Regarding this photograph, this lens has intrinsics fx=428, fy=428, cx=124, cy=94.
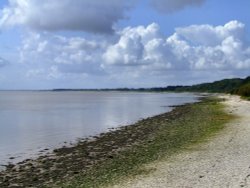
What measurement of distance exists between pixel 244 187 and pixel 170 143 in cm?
1560

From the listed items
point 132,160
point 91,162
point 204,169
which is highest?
point 204,169

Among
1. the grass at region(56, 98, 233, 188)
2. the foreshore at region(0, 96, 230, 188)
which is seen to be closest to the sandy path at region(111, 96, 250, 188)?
the grass at region(56, 98, 233, 188)

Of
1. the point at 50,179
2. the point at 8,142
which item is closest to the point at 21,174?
the point at 50,179

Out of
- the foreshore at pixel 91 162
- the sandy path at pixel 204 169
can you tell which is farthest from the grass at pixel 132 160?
the sandy path at pixel 204 169

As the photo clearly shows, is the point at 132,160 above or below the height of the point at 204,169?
below

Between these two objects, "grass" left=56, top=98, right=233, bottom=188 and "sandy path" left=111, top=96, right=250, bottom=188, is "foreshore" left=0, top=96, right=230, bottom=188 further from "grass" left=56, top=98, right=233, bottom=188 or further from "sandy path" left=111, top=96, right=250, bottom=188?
"sandy path" left=111, top=96, right=250, bottom=188

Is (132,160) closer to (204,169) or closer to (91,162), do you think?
(91,162)

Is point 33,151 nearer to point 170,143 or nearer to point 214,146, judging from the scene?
point 170,143

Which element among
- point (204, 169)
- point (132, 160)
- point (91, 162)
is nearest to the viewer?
point (204, 169)

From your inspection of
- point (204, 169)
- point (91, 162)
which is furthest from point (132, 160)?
point (204, 169)

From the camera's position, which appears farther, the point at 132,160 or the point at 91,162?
the point at 91,162

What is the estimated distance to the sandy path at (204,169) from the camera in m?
17.4

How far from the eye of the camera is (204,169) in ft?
66.0

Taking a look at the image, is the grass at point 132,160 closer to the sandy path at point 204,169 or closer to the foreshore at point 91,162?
the foreshore at point 91,162
